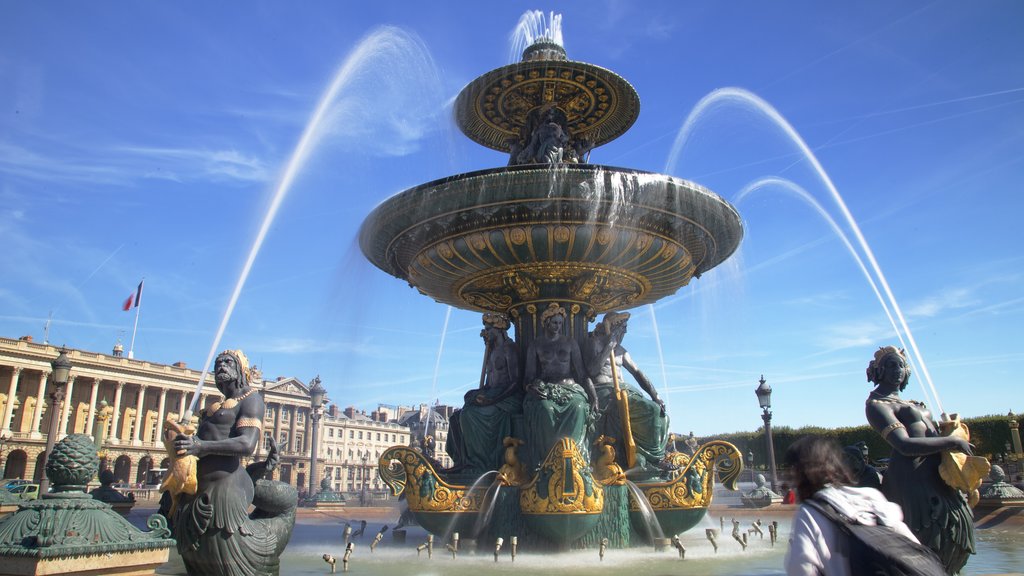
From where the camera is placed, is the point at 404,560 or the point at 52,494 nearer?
the point at 52,494

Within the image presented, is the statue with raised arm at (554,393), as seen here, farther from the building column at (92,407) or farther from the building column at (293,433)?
the building column at (293,433)

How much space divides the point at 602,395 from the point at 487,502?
6.89 ft

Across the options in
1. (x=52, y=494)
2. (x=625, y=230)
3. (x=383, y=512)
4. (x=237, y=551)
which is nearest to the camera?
(x=52, y=494)

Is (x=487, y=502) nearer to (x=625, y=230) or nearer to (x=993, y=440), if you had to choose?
(x=625, y=230)

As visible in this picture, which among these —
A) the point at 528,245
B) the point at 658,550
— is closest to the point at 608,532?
the point at 658,550

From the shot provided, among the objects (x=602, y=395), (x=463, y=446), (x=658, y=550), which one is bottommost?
(x=658, y=550)

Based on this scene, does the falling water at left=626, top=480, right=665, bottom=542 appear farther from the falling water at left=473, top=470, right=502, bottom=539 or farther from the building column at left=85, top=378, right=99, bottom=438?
the building column at left=85, top=378, right=99, bottom=438

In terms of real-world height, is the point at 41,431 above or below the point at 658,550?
above

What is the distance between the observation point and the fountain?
8.31 meters

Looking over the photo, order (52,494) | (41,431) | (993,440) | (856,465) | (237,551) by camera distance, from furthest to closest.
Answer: (41,431), (993,440), (856,465), (237,551), (52,494)

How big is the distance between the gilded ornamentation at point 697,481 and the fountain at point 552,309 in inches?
0.7

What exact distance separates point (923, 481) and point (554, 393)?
4820mm

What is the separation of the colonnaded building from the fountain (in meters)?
45.3

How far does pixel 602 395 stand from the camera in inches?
364
